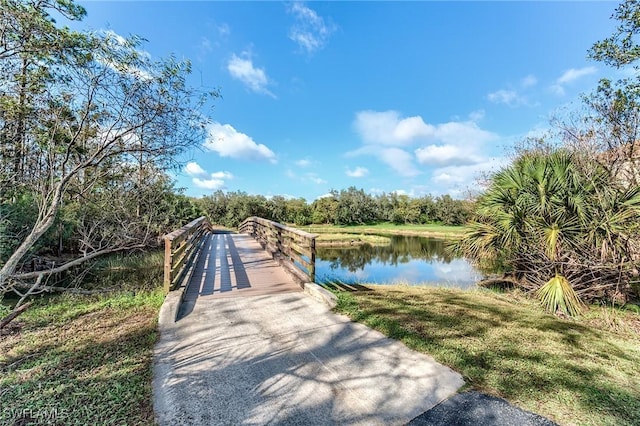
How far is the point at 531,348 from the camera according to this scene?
3029 mm

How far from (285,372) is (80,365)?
6.22 ft

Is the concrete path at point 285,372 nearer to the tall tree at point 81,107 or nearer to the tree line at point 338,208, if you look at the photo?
the tall tree at point 81,107

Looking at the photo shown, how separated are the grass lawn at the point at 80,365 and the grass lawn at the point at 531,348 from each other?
8.08 feet

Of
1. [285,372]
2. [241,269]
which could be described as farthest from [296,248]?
[285,372]

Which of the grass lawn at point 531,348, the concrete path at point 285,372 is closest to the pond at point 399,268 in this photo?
the grass lawn at point 531,348

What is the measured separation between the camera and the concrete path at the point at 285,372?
2.02 meters

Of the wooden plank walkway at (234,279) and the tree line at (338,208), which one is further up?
the tree line at (338,208)

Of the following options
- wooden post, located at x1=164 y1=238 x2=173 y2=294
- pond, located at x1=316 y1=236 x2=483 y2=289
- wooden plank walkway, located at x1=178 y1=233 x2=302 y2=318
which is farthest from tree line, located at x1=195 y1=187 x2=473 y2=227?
wooden post, located at x1=164 y1=238 x2=173 y2=294

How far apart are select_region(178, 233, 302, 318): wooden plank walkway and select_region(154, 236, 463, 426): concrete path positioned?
30.2 inches

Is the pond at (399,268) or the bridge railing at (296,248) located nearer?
the bridge railing at (296,248)

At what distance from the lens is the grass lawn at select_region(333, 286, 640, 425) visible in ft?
7.04

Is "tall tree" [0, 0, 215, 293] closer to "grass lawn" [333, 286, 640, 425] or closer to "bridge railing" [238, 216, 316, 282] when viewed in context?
"bridge railing" [238, 216, 316, 282]

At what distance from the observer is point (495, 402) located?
2.14 metres

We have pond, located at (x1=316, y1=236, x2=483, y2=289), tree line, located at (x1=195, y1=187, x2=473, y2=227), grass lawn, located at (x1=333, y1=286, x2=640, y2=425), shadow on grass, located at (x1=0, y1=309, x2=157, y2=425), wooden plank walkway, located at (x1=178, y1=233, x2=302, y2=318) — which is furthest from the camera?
tree line, located at (x1=195, y1=187, x2=473, y2=227)
